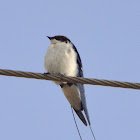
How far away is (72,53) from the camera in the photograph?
5.07 m

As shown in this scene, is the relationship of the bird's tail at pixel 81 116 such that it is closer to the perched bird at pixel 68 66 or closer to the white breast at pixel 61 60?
the perched bird at pixel 68 66

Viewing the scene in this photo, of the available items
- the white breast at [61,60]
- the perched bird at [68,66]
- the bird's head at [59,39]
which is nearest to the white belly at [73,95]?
the perched bird at [68,66]

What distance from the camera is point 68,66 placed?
496 centimetres

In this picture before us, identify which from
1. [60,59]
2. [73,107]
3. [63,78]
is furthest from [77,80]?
[73,107]

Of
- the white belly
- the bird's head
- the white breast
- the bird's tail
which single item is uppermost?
the bird's head

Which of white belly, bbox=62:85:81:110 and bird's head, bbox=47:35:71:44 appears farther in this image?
bird's head, bbox=47:35:71:44

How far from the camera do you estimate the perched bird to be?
4.94 meters

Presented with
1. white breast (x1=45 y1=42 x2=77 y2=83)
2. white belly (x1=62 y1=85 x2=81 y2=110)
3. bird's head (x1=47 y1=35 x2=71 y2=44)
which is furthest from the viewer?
bird's head (x1=47 y1=35 x2=71 y2=44)

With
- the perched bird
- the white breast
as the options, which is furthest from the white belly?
the white breast

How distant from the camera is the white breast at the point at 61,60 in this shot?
4.92 metres

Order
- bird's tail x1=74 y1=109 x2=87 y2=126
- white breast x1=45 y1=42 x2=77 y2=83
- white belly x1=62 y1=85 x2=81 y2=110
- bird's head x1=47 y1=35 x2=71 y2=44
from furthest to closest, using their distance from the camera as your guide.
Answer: bird's head x1=47 y1=35 x2=71 y2=44, white belly x1=62 y1=85 x2=81 y2=110, bird's tail x1=74 y1=109 x2=87 y2=126, white breast x1=45 y1=42 x2=77 y2=83

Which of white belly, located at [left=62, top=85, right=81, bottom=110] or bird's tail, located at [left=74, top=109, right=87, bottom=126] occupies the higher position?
white belly, located at [left=62, top=85, right=81, bottom=110]

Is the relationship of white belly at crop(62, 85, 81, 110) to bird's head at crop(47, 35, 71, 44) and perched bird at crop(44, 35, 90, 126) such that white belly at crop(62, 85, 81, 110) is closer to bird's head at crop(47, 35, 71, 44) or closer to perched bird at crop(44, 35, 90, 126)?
perched bird at crop(44, 35, 90, 126)

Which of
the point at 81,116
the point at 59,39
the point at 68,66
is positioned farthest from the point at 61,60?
the point at 81,116
